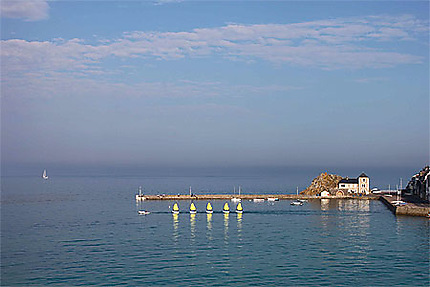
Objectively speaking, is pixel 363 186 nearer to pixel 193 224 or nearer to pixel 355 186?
pixel 355 186

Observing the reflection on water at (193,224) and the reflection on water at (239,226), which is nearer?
the reflection on water at (239,226)

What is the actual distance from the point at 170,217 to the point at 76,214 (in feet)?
74.0

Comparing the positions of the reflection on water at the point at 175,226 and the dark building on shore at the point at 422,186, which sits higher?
the dark building on shore at the point at 422,186

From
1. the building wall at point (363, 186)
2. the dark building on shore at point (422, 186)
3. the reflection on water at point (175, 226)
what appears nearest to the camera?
the reflection on water at point (175, 226)

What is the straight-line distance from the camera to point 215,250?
64000 mm

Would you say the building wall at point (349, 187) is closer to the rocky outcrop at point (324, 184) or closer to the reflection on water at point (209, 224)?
the rocky outcrop at point (324, 184)

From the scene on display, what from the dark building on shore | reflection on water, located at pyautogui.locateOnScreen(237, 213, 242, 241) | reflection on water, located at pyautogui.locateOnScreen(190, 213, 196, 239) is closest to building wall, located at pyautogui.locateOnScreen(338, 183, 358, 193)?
the dark building on shore

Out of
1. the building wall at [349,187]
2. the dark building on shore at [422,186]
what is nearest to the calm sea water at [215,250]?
the dark building on shore at [422,186]

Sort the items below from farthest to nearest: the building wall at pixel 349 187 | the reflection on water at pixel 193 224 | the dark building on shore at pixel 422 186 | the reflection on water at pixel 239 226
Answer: the building wall at pixel 349 187
the dark building on shore at pixel 422 186
the reflection on water at pixel 193 224
the reflection on water at pixel 239 226

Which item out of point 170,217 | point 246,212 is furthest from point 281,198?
point 170,217

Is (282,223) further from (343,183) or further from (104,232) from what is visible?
(343,183)

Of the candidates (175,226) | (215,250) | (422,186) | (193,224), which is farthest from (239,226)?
(422,186)

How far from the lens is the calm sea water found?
50.4m

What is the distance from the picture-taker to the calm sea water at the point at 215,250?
1986 inches
